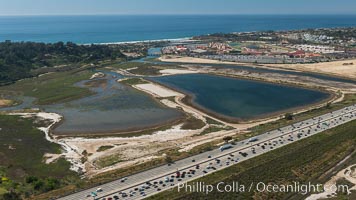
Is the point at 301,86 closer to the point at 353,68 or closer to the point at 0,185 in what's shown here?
the point at 353,68

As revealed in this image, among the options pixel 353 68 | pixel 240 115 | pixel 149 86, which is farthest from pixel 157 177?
pixel 353 68

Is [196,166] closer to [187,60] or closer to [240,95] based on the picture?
[240,95]

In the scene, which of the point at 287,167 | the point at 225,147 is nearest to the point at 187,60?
the point at 225,147

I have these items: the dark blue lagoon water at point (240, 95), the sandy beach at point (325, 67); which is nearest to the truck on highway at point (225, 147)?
the dark blue lagoon water at point (240, 95)

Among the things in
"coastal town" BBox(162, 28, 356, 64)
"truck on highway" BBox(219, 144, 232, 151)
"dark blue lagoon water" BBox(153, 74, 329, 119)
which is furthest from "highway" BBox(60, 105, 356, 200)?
"coastal town" BBox(162, 28, 356, 64)

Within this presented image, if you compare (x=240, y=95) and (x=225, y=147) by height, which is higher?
(x=240, y=95)

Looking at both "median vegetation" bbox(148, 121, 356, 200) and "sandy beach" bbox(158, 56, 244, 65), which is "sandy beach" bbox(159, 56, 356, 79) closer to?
"sandy beach" bbox(158, 56, 244, 65)
